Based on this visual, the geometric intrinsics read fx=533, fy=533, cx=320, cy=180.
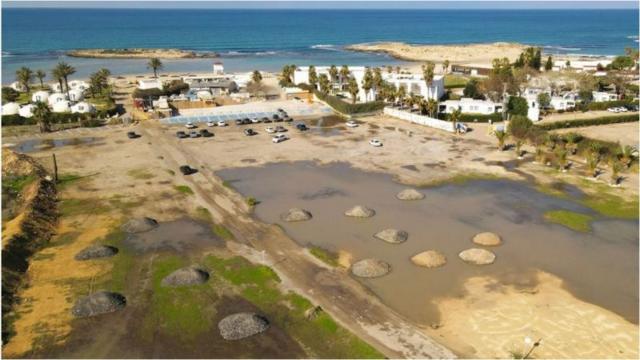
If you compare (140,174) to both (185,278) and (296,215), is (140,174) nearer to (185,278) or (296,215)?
(296,215)

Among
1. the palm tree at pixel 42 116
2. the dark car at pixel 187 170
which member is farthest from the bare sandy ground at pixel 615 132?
the palm tree at pixel 42 116

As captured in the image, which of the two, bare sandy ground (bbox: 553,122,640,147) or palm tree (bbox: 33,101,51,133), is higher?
palm tree (bbox: 33,101,51,133)

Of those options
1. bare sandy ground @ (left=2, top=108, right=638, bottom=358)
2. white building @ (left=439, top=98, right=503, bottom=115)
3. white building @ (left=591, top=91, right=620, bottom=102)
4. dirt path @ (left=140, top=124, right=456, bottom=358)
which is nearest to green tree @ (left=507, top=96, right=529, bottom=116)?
white building @ (left=439, top=98, right=503, bottom=115)

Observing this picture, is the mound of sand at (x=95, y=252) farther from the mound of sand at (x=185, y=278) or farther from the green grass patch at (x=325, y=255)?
the green grass patch at (x=325, y=255)

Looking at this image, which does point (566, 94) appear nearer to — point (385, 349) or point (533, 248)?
point (533, 248)

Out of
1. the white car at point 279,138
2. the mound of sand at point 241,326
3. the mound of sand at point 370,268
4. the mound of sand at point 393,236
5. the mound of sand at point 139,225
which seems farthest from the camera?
the white car at point 279,138

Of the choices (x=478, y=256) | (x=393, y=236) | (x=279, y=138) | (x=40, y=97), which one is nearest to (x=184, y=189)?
(x=279, y=138)

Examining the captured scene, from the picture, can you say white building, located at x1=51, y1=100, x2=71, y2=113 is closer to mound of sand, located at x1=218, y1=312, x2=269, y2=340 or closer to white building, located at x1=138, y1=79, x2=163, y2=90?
white building, located at x1=138, y1=79, x2=163, y2=90

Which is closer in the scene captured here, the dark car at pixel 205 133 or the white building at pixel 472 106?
the dark car at pixel 205 133
